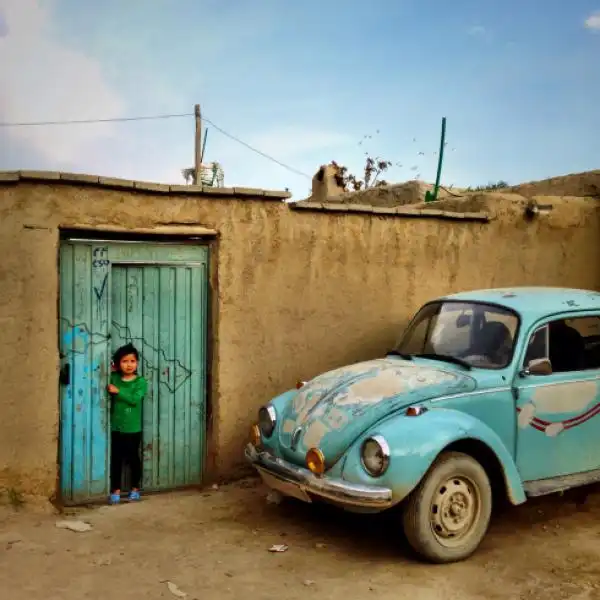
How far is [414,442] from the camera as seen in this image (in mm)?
4168

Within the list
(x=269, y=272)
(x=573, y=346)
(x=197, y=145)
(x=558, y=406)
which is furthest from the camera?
(x=197, y=145)

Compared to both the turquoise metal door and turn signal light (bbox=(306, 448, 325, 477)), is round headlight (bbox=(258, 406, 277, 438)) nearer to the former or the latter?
turn signal light (bbox=(306, 448, 325, 477))

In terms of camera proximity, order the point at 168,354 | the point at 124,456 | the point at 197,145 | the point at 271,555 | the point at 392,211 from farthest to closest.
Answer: the point at 197,145 < the point at 392,211 < the point at 168,354 < the point at 124,456 < the point at 271,555

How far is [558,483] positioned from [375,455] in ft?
5.11

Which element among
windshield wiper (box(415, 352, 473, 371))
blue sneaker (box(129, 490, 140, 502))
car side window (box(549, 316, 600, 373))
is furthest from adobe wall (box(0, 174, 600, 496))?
car side window (box(549, 316, 600, 373))

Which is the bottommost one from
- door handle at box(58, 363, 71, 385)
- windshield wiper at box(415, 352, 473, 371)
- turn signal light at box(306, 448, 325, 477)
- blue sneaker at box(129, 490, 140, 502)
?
blue sneaker at box(129, 490, 140, 502)

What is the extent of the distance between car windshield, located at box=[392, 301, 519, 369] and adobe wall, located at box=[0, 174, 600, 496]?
116 centimetres

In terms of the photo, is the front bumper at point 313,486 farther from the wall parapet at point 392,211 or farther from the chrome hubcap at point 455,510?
the wall parapet at point 392,211

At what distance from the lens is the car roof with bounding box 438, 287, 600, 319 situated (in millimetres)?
5109

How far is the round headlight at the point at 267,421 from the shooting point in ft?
16.4

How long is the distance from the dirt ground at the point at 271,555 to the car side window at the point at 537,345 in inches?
51.3

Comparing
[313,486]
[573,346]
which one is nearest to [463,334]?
[573,346]

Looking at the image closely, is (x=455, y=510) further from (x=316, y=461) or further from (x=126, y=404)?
(x=126, y=404)

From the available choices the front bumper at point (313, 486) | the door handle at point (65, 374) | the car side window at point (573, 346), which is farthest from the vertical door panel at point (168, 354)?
the car side window at point (573, 346)
